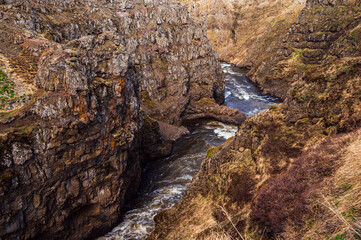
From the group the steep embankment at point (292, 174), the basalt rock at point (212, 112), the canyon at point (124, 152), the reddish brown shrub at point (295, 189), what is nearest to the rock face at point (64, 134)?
the canyon at point (124, 152)

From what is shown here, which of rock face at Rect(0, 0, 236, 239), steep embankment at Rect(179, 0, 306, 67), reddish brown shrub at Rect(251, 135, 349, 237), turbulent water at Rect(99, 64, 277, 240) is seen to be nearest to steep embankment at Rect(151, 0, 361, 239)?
reddish brown shrub at Rect(251, 135, 349, 237)

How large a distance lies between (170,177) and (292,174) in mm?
22444

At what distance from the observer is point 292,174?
1062 cm

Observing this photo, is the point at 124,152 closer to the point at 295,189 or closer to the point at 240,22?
the point at 295,189

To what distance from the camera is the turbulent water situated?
22641 millimetres

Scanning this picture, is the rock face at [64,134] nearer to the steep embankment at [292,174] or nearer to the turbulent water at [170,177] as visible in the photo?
the turbulent water at [170,177]

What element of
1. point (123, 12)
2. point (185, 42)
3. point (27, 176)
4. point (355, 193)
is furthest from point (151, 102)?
point (355, 193)

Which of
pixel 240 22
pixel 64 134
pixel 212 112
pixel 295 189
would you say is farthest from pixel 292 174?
pixel 240 22

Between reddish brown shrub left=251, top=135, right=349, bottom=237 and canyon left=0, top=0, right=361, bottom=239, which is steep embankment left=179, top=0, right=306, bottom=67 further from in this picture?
reddish brown shrub left=251, top=135, right=349, bottom=237

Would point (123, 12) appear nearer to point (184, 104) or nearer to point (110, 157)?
point (184, 104)

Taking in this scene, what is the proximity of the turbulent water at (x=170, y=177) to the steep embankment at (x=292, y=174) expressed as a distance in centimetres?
578

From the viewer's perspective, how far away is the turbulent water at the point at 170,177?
22641 millimetres

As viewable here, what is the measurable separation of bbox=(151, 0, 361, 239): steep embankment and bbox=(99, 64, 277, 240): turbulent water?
578cm

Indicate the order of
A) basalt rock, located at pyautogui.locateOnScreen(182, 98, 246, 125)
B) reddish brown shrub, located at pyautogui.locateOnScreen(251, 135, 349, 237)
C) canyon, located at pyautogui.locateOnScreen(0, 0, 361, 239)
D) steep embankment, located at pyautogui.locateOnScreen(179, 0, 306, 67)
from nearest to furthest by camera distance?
reddish brown shrub, located at pyautogui.locateOnScreen(251, 135, 349, 237) < canyon, located at pyautogui.locateOnScreen(0, 0, 361, 239) < basalt rock, located at pyautogui.locateOnScreen(182, 98, 246, 125) < steep embankment, located at pyautogui.locateOnScreen(179, 0, 306, 67)
